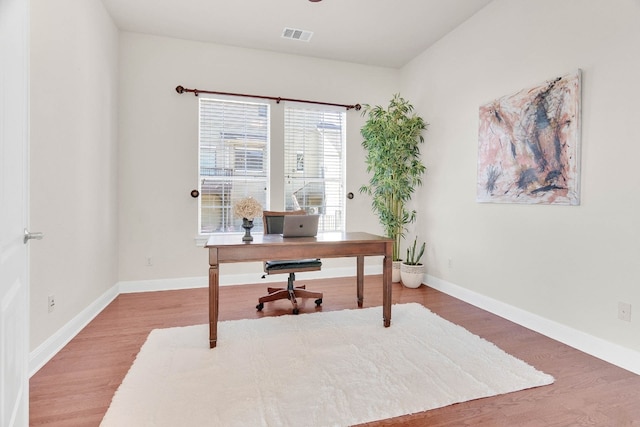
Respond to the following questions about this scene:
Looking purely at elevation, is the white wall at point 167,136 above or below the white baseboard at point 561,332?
above

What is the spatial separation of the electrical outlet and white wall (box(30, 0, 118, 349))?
3.79 meters

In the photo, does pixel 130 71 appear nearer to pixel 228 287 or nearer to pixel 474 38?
pixel 228 287

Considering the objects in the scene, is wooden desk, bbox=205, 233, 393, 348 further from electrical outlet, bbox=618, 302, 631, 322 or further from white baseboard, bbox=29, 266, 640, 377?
electrical outlet, bbox=618, 302, 631, 322

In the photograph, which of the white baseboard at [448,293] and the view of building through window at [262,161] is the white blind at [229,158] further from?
the white baseboard at [448,293]

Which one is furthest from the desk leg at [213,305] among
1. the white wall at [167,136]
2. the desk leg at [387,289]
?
the white wall at [167,136]

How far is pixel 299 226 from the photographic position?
8.74 feet

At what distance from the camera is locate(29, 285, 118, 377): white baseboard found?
1984 mm

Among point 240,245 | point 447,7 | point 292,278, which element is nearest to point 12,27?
point 240,245

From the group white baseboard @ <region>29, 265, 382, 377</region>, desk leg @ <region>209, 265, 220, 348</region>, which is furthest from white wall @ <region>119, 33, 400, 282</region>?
desk leg @ <region>209, 265, 220, 348</region>

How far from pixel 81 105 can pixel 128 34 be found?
1540 mm

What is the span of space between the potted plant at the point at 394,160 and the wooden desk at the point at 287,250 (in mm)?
1484

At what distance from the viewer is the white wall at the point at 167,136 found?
3.70 m

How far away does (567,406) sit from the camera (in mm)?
1679

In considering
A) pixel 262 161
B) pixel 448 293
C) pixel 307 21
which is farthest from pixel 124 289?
pixel 448 293
